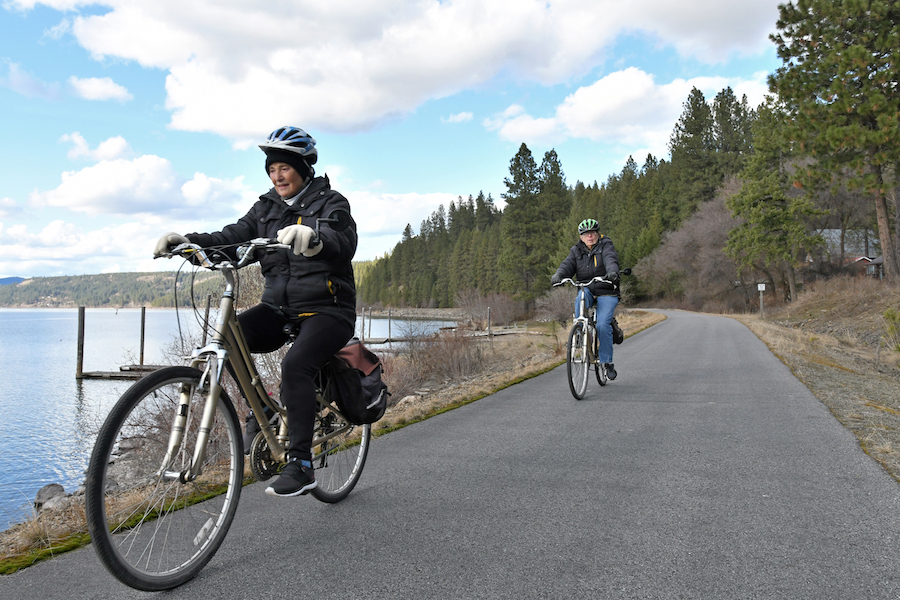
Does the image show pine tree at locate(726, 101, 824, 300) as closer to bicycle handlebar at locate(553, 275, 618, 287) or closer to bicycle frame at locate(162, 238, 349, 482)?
bicycle handlebar at locate(553, 275, 618, 287)

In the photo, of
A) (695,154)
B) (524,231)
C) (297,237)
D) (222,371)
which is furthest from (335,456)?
(695,154)

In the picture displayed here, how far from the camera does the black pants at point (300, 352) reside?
308 cm

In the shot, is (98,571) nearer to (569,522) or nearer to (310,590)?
(310,590)

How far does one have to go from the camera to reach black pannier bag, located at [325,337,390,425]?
11.4 feet

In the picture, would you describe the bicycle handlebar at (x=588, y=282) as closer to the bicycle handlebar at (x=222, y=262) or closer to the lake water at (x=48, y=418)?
the lake water at (x=48, y=418)

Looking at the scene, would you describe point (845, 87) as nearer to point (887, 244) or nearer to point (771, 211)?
point (887, 244)

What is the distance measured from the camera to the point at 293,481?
2.94 m

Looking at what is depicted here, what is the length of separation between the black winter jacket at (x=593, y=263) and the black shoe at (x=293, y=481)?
5660 millimetres

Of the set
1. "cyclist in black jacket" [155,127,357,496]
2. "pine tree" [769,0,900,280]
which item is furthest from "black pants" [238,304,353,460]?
"pine tree" [769,0,900,280]

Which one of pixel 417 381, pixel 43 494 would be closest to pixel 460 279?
pixel 417 381

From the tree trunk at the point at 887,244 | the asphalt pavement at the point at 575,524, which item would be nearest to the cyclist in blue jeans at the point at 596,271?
the asphalt pavement at the point at 575,524

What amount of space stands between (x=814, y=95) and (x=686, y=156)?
43618 millimetres

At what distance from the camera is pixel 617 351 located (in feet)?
47.3

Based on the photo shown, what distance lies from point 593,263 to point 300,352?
591 centimetres
